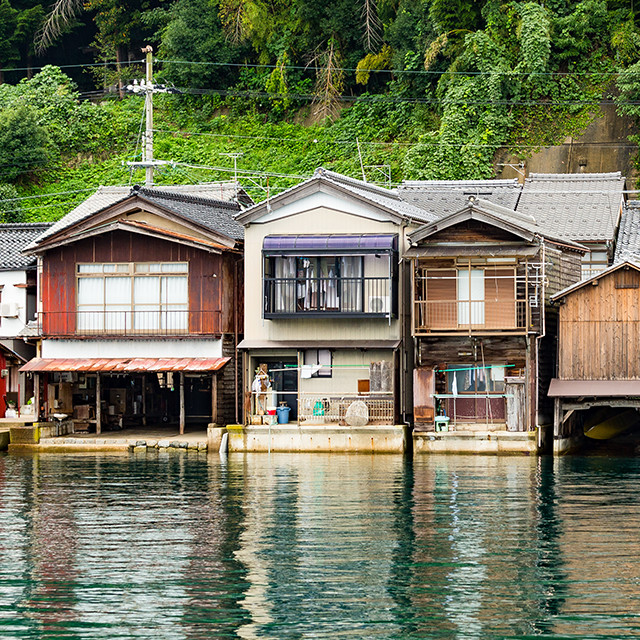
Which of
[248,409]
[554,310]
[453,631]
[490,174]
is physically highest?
[490,174]

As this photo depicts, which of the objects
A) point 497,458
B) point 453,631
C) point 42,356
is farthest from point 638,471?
point 42,356

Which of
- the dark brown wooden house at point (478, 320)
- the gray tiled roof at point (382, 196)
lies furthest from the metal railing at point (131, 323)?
the dark brown wooden house at point (478, 320)

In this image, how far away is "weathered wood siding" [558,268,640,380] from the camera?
38.0 m

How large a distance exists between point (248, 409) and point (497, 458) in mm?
8953

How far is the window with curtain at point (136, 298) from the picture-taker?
1713 inches

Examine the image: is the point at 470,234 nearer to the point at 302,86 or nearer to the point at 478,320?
the point at 478,320

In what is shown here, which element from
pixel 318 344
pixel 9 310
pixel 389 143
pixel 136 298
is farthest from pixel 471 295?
pixel 389 143

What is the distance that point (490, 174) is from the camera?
55.6m

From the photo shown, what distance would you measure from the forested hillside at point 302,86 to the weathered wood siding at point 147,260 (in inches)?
387

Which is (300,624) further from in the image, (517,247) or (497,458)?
(517,247)

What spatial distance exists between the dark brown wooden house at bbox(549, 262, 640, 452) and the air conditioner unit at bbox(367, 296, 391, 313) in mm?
5746

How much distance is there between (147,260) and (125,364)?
12.7ft

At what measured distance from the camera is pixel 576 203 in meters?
49.2

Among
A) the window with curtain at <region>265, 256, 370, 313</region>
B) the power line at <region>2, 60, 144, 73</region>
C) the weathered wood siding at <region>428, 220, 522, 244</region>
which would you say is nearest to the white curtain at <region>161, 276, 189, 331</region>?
the window with curtain at <region>265, 256, 370, 313</region>
